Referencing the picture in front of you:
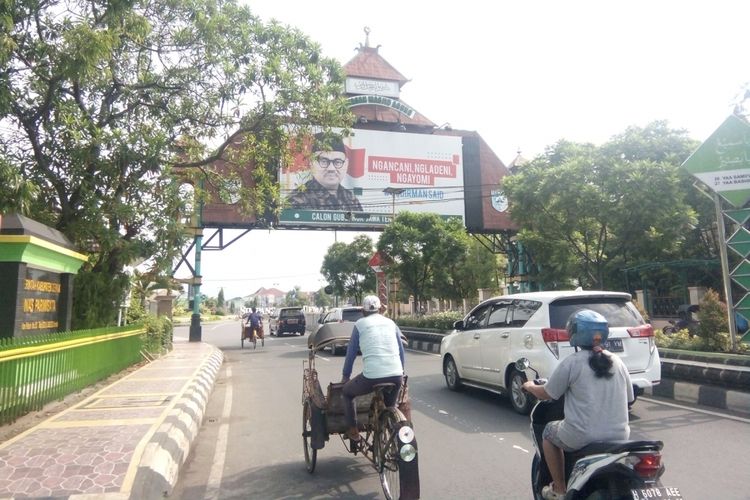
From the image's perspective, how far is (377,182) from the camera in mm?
28969

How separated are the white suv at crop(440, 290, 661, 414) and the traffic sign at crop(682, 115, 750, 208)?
12.5 ft

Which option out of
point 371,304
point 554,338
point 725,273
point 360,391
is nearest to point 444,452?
point 360,391

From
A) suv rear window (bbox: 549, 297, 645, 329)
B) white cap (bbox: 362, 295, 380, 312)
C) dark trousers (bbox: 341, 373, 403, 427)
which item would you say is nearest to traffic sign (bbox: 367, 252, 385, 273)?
suv rear window (bbox: 549, 297, 645, 329)

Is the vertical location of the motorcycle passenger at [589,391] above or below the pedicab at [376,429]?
above

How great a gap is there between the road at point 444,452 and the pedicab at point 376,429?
0.38 metres

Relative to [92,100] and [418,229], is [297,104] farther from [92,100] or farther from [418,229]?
[418,229]

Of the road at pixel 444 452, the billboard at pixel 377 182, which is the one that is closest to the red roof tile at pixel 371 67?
the billboard at pixel 377 182

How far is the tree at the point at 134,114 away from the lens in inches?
286

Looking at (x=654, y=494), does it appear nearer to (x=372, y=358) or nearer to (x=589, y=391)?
(x=589, y=391)

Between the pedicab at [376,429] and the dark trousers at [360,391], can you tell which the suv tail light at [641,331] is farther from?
the dark trousers at [360,391]

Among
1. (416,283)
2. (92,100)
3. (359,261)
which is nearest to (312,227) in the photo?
(416,283)

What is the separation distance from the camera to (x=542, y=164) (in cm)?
1620

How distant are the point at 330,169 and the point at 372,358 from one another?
24348 mm

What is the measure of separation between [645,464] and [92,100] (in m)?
10.2
